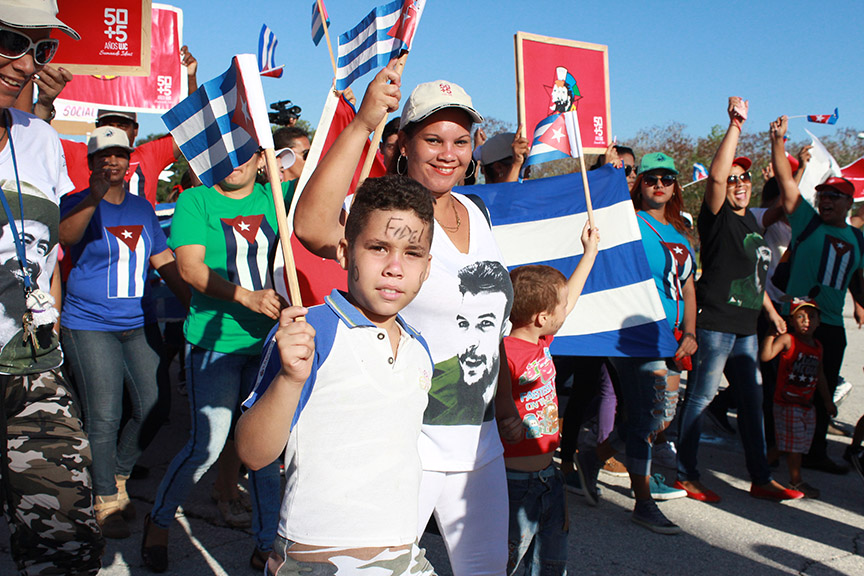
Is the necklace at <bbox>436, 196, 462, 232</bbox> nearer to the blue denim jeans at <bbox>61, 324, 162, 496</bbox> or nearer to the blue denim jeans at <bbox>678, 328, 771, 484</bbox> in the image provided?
the blue denim jeans at <bbox>61, 324, 162, 496</bbox>

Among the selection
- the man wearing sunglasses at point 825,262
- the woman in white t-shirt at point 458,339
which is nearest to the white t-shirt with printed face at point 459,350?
the woman in white t-shirt at point 458,339

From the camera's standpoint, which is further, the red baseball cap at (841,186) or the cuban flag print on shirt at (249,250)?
the red baseball cap at (841,186)

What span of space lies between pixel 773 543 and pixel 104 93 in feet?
23.5

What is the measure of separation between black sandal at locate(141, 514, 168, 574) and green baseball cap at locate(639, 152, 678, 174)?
3.75 meters

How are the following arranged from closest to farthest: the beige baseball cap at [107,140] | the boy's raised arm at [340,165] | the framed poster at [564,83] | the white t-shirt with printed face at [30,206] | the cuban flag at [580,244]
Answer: the boy's raised arm at [340,165]
the white t-shirt with printed face at [30,206]
the beige baseball cap at [107,140]
the cuban flag at [580,244]
the framed poster at [564,83]

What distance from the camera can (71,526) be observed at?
246cm

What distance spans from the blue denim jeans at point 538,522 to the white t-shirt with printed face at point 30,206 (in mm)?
1898

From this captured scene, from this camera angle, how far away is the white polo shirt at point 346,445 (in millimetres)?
1846

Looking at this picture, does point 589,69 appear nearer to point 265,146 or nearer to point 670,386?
point 670,386

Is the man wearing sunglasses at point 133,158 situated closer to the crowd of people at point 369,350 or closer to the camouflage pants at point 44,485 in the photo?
the crowd of people at point 369,350

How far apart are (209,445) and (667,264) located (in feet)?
10.2

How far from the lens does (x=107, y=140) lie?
13.2 feet

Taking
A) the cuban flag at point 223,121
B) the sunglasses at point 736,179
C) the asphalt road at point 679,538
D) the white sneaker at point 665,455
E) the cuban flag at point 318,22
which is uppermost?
the cuban flag at point 318,22

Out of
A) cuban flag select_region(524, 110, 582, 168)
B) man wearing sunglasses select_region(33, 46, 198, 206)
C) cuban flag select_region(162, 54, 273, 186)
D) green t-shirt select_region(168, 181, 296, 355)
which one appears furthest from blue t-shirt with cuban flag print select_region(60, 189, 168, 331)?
cuban flag select_region(524, 110, 582, 168)
